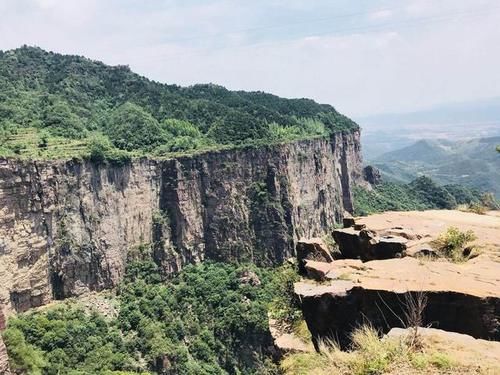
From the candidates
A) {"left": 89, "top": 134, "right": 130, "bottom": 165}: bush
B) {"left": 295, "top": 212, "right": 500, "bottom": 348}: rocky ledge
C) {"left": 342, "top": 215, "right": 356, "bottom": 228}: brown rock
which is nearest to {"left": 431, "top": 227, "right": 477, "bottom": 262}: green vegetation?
{"left": 295, "top": 212, "right": 500, "bottom": 348}: rocky ledge

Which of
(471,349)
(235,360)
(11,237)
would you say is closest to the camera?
(471,349)

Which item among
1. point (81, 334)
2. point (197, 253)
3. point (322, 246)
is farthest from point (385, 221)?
point (197, 253)

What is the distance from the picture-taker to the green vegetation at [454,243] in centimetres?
1708


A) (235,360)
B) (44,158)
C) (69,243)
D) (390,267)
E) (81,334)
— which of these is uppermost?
(44,158)

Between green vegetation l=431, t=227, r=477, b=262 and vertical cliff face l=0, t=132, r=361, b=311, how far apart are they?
135ft

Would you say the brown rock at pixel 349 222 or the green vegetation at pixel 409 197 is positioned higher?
the brown rock at pixel 349 222

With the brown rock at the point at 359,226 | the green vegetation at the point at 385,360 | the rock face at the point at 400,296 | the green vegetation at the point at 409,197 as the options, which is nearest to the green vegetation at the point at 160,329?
the brown rock at the point at 359,226

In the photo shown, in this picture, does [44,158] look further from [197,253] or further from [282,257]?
[282,257]

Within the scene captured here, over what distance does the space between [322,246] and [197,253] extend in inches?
2057

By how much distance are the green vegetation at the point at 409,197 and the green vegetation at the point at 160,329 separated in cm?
4144

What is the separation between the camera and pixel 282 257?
75500 mm

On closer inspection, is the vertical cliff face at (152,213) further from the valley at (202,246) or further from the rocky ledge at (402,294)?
the rocky ledge at (402,294)

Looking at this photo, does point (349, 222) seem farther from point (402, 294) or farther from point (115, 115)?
point (115, 115)

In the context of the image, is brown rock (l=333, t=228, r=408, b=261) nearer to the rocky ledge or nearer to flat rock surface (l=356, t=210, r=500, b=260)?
flat rock surface (l=356, t=210, r=500, b=260)
